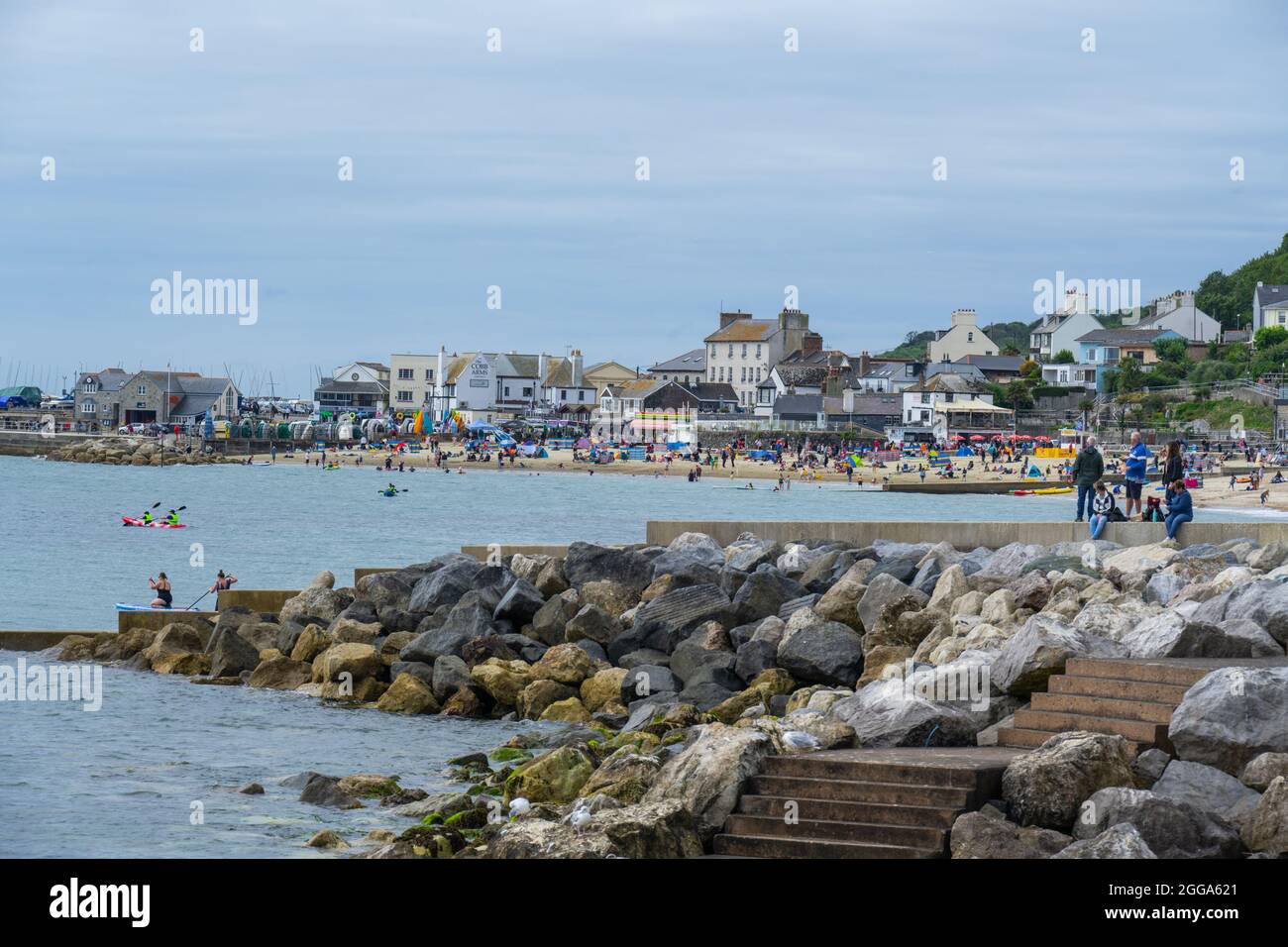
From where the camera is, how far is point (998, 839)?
948 centimetres

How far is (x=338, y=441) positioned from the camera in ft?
437

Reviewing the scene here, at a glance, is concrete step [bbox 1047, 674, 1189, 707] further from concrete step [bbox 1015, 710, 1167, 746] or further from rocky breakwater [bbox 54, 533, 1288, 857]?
rocky breakwater [bbox 54, 533, 1288, 857]

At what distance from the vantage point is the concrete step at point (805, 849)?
9.60 meters

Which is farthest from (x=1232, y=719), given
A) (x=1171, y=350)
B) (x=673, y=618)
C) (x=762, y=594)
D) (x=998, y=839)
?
(x=1171, y=350)

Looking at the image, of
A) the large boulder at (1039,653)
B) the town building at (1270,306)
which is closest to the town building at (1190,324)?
the town building at (1270,306)

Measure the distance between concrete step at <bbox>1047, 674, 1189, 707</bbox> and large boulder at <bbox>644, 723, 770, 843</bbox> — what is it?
2.38m

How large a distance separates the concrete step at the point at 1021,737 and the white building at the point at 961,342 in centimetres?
11350

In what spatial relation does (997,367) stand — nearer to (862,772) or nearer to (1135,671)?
(1135,671)

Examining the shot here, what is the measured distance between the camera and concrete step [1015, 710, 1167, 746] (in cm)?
1073

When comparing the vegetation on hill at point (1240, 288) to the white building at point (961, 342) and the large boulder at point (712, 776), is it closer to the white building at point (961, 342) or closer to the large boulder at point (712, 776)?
the white building at point (961, 342)
